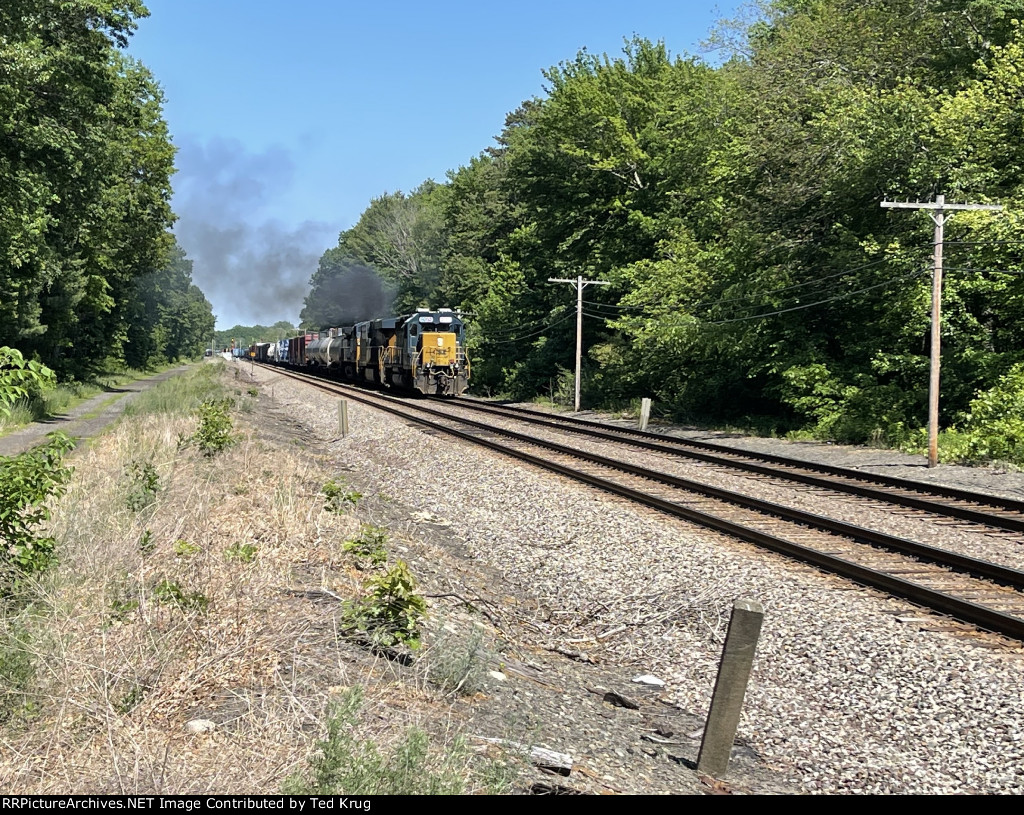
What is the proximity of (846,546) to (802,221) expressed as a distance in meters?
18.3

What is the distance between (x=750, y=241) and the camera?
27.5m

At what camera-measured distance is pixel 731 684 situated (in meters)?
4.96

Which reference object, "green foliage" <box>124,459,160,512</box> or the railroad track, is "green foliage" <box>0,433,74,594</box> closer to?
"green foliage" <box>124,459,160,512</box>

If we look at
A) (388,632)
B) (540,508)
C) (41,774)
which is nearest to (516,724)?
(388,632)

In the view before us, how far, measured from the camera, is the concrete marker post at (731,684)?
4.94 meters

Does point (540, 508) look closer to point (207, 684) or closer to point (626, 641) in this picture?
point (626, 641)

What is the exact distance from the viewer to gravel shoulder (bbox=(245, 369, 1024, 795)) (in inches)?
201

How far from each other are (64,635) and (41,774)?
146 centimetres

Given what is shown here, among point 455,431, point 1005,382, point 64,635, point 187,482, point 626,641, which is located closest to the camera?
point 64,635

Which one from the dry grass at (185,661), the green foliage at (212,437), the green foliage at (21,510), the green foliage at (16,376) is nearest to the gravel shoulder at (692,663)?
the dry grass at (185,661)

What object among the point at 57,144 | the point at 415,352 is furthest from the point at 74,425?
the point at 415,352

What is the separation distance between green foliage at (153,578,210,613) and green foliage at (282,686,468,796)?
2178 millimetres

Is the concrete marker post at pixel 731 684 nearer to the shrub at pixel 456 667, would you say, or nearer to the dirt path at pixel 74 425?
the shrub at pixel 456 667

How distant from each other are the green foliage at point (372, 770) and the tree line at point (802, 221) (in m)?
18.0
